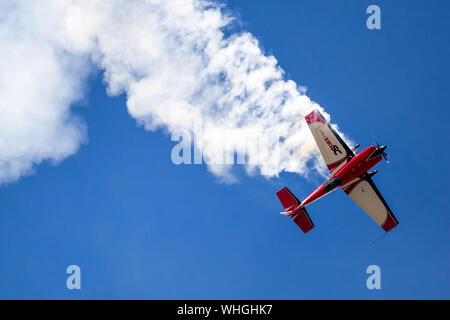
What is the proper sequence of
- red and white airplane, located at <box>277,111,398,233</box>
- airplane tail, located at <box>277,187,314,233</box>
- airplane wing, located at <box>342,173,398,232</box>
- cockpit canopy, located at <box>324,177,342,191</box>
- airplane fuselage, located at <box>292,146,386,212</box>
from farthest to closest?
1. airplane wing, located at <box>342,173,398,232</box>
2. airplane tail, located at <box>277,187,314,233</box>
3. cockpit canopy, located at <box>324,177,342,191</box>
4. red and white airplane, located at <box>277,111,398,233</box>
5. airplane fuselage, located at <box>292,146,386,212</box>

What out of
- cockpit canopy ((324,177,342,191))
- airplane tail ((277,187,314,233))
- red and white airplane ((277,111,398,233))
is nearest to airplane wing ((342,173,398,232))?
red and white airplane ((277,111,398,233))

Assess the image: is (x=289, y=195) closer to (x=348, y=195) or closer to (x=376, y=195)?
(x=348, y=195)

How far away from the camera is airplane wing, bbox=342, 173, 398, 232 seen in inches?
1631

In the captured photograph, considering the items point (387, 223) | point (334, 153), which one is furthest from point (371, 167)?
point (387, 223)

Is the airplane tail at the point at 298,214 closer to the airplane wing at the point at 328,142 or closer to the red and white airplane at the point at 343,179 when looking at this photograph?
the red and white airplane at the point at 343,179

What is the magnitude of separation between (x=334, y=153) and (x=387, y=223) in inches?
436

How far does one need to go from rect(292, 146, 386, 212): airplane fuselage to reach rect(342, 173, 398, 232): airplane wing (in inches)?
52.2

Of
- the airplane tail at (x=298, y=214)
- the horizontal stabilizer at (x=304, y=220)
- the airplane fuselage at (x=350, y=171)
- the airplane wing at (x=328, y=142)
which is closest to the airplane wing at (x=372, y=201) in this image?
the airplane fuselage at (x=350, y=171)

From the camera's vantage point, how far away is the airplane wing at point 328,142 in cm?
3945

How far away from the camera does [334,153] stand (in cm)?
3978

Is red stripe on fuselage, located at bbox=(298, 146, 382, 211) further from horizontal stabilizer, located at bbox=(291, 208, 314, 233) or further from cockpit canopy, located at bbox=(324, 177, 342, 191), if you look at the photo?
horizontal stabilizer, located at bbox=(291, 208, 314, 233)
